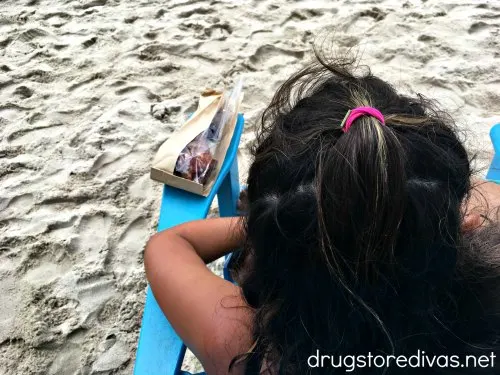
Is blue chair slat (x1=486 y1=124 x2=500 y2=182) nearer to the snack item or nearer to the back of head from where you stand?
the back of head

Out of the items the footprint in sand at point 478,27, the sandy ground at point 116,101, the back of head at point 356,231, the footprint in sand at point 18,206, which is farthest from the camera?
the footprint in sand at point 478,27

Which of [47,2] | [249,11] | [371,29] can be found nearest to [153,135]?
[249,11]

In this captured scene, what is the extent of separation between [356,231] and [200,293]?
33cm

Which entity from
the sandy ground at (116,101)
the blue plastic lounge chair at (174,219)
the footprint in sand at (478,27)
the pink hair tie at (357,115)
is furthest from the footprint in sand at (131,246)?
the footprint in sand at (478,27)

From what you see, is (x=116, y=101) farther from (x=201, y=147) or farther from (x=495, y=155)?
(x=495, y=155)

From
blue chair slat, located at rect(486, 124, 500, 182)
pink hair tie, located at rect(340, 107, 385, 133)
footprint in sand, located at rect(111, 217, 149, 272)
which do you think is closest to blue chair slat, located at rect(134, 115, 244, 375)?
footprint in sand, located at rect(111, 217, 149, 272)

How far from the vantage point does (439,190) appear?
583 millimetres

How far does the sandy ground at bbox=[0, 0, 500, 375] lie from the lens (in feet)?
4.19

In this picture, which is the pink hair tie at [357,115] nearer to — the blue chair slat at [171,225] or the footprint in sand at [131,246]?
the blue chair slat at [171,225]

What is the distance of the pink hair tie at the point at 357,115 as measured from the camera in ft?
1.90

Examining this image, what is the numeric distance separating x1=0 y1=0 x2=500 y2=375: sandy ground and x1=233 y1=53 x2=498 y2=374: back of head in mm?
706

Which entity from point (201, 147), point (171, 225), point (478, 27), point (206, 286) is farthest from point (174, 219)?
point (478, 27)

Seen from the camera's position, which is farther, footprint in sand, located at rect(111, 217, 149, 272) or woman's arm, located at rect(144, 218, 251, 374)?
footprint in sand, located at rect(111, 217, 149, 272)

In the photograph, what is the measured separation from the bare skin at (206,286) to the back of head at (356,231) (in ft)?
0.14
